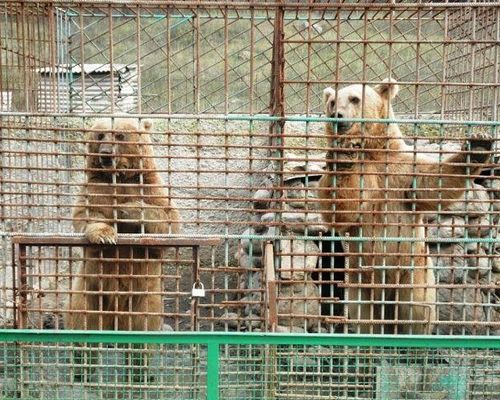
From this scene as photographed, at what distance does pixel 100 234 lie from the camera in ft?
17.4

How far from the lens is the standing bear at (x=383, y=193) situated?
5422mm

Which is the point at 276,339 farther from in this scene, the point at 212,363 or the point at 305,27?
the point at 305,27

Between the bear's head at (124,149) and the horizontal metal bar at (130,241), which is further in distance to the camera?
the bear's head at (124,149)

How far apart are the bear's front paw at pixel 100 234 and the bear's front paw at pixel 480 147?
2670 millimetres

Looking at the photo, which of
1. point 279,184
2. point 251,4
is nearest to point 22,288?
point 279,184

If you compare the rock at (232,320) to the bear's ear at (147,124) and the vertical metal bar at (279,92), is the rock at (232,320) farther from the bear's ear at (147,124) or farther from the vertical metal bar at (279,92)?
the bear's ear at (147,124)

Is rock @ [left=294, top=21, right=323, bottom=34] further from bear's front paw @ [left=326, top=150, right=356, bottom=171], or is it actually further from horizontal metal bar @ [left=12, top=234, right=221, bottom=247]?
horizontal metal bar @ [left=12, top=234, right=221, bottom=247]

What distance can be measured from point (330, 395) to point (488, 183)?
364 cm

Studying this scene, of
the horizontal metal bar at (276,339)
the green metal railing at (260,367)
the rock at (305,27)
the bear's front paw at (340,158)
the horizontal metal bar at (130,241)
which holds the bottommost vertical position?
the green metal railing at (260,367)

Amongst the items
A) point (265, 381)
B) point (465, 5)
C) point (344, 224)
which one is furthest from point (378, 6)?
point (265, 381)

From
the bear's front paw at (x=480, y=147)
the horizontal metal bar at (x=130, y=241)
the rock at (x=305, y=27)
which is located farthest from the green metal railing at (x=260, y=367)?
the rock at (x=305, y=27)

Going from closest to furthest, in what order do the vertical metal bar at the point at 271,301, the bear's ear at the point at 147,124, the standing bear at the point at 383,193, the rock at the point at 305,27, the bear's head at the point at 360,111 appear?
the vertical metal bar at the point at 271,301
the standing bear at the point at 383,193
the bear's head at the point at 360,111
the bear's ear at the point at 147,124
the rock at the point at 305,27

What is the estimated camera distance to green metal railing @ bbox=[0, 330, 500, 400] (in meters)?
3.67

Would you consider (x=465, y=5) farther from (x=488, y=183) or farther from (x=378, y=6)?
(x=488, y=183)
